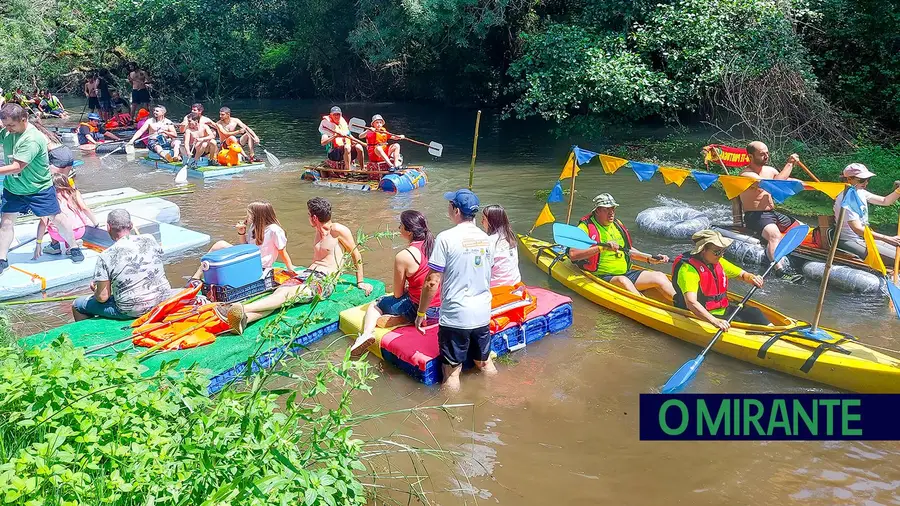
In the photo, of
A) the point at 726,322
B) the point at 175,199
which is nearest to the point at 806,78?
the point at 726,322

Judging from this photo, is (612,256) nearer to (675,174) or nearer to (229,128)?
(675,174)

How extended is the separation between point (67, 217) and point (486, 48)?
595 inches

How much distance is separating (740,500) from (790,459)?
0.68 meters

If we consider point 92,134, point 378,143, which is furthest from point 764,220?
point 92,134

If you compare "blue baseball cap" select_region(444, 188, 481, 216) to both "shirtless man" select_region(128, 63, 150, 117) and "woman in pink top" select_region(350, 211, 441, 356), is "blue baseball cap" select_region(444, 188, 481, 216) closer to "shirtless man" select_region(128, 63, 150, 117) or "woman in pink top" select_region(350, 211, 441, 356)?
"woman in pink top" select_region(350, 211, 441, 356)

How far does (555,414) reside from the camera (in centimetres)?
561

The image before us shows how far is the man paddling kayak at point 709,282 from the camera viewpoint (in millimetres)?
6371

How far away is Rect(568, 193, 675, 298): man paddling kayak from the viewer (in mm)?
7398

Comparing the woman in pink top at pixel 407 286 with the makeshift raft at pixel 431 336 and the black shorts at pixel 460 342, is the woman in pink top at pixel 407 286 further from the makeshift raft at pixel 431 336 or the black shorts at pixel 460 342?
the black shorts at pixel 460 342

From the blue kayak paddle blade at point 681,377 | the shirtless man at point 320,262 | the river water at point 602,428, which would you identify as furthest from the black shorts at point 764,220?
the shirtless man at point 320,262

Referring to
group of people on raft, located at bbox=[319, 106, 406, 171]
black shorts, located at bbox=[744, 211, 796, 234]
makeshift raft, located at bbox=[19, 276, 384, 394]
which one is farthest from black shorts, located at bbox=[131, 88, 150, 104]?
black shorts, located at bbox=[744, 211, 796, 234]

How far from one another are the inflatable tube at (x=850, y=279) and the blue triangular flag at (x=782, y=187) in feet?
4.40

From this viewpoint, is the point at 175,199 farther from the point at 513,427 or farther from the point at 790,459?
the point at 790,459

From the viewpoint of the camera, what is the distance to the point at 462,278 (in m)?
5.42
